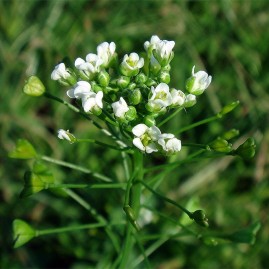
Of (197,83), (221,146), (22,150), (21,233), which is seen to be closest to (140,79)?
(197,83)

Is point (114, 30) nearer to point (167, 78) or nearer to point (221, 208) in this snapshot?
point (221, 208)

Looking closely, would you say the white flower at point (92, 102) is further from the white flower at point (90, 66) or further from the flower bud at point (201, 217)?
the flower bud at point (201, 217)

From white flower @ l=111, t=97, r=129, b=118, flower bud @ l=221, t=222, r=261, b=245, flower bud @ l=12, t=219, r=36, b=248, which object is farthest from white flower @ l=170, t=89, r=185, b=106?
flower bud @ l=12, t=219, r=36, b=248

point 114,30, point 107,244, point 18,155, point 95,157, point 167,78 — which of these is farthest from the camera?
point 114,30

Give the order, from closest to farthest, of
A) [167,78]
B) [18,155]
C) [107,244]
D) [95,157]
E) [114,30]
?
[167,78]
[18,155]
[107,244]
[95,157]
[114,30]

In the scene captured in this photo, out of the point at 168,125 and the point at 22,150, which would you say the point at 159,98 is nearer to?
the point at 22,150

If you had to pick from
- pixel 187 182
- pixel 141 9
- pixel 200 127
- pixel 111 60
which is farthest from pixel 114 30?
pixel 111 60

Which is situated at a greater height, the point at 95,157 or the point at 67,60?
the point at 67,60
